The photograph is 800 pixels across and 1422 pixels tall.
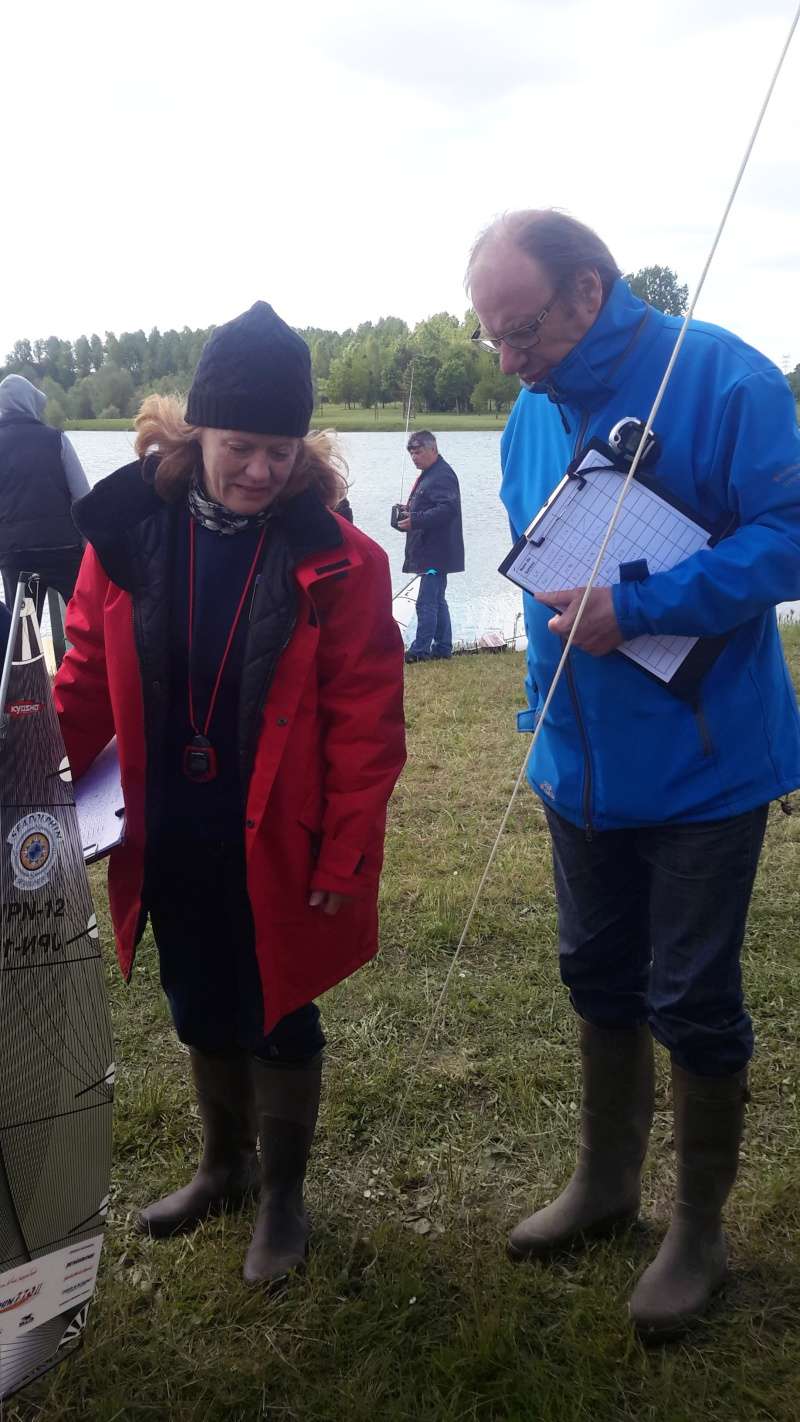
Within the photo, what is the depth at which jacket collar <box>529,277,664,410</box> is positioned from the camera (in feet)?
5.80

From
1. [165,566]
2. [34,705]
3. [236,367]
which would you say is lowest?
[34,705]

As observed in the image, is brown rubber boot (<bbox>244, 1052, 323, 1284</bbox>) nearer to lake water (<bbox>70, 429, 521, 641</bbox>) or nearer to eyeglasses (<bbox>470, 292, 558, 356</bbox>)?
eyeglasses (<bbox>470, 292, 558, 356</bbox>)

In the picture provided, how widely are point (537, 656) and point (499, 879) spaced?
205cm

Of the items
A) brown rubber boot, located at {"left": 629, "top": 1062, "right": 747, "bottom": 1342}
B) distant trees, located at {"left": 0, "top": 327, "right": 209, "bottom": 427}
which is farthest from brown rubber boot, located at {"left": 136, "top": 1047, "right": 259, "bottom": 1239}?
distant trees, located at {"left": 0, "top": 327, "right": 209, "bottom": 427}

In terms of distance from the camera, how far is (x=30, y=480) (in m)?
5.97

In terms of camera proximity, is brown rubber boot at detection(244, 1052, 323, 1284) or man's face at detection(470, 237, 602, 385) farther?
brown rubber boot at detection(244, 1052, 323, 1284)

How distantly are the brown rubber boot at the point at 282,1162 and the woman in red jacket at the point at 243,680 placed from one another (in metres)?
0.17

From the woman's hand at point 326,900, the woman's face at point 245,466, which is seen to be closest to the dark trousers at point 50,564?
the woman's face at point 245,466

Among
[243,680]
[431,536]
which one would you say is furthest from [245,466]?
[431,536]

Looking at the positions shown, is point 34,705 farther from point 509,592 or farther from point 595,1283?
point 509,592

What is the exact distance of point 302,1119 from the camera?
2.17 m

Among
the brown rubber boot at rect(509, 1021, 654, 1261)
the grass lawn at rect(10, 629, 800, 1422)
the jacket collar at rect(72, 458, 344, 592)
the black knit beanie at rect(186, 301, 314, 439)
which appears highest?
the black knit beanie at rect(186, 301, 314, 439)

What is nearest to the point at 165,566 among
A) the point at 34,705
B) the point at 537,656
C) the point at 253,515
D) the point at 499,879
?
the point at 253,515

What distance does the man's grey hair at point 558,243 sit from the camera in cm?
178
